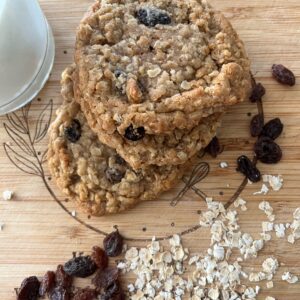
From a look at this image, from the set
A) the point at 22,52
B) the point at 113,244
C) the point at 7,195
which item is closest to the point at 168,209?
the point at 113,244

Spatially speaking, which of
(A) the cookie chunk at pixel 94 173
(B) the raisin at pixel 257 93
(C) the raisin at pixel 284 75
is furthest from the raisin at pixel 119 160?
(C) the raisin at pixel 284 75

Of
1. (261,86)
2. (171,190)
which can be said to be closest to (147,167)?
(171,190)

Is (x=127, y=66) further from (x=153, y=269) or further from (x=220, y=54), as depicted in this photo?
(x=153, y=269)

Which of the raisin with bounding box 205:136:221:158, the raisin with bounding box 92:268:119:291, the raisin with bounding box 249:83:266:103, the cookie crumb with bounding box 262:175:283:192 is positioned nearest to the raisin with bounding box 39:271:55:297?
the raisin with bounding box 92:268:119:291

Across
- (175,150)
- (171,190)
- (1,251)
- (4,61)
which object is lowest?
(1,251)

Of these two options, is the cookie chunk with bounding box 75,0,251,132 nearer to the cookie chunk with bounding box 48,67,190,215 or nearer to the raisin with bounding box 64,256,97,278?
the cookie chunk with bounding box 48,67,190,215

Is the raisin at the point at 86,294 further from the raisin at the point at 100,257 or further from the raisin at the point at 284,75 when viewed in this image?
the raisin at the point at 284,75
